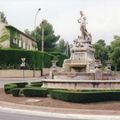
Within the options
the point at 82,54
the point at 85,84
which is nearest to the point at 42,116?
the point at 85,84

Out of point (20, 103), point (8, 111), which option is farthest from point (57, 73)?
point (8, 111)

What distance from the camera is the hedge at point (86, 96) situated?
2991cm

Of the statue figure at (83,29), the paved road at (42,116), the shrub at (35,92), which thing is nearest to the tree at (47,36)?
the statue figure at (83,29)

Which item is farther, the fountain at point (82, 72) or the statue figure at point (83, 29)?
the statue figure at point (83, 29)

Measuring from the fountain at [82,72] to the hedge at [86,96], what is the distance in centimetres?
526

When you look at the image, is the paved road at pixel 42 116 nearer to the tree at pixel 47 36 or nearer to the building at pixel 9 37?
the building at pixel 9 37

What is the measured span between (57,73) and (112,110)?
13.3m

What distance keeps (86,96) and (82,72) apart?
9250 millimetres

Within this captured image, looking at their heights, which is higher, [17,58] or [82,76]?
[17,58]

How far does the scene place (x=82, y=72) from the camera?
39031mm

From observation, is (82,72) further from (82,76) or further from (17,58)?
(17,58)

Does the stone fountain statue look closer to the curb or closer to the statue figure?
the statue figure

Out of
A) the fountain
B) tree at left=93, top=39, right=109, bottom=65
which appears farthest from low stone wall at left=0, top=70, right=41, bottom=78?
tree at left=93, top=39, right=109, bottom=65

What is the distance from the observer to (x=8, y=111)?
27.5 m
